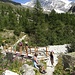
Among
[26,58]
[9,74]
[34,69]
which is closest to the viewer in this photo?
[9,74]

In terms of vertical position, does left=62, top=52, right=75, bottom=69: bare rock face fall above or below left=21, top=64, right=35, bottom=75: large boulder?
above

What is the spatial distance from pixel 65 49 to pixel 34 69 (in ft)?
48.9

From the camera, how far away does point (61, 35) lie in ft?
168

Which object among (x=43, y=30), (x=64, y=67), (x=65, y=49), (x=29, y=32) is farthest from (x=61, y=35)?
(x=64, y=67)

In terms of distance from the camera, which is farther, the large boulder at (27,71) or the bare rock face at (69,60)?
the bare rock face at (69,60)

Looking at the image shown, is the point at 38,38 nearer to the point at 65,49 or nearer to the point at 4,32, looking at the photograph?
the point at 4,32

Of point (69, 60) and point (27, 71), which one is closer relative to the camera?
point (27, 71)

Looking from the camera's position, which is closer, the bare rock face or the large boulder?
the large boulder

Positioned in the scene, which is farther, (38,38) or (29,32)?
(29,32)

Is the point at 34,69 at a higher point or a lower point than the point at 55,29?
lower

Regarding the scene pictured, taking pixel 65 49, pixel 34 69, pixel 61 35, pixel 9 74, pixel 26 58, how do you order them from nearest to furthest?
pixel 9 74 < pixel 34 69 < pixel 26 58 < pixel 65 49 < pixel 61 35

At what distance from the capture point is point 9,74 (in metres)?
15.7

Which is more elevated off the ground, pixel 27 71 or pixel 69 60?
pixel 69 60

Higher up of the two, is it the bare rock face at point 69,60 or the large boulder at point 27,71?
the bare rock face at point 69,60
